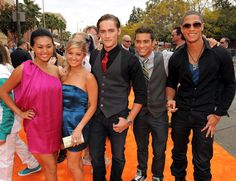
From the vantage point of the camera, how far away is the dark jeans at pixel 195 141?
2928 millimetres

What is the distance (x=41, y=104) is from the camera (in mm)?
2707

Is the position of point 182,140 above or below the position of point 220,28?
below

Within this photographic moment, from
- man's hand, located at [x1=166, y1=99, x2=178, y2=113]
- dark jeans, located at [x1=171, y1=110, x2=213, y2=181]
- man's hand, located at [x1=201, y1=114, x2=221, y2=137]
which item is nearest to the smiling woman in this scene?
man's hand, located at [x1=166, y1=99, x2=178, y2=113]

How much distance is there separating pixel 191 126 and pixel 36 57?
71.0 inches

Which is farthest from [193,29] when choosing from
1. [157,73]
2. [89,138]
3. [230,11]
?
[230,11]

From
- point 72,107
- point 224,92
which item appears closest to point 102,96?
point 72,107

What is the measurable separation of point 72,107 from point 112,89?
45 cm

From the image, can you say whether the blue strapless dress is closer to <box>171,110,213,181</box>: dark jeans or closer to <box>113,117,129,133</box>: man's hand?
<box>113,117,129,133</box>: man's hand

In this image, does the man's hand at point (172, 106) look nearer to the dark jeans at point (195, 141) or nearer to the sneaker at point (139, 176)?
the dark jeans at point (195, 141)

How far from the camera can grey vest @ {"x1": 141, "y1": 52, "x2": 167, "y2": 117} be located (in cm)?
325


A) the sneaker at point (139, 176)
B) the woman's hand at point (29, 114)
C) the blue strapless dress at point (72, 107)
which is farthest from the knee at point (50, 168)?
the sneaker at point (139, 176)

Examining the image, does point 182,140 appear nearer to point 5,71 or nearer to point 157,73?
point 157,73

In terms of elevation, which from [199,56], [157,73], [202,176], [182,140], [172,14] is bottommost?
[202,176]

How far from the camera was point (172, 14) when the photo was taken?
38625mm
